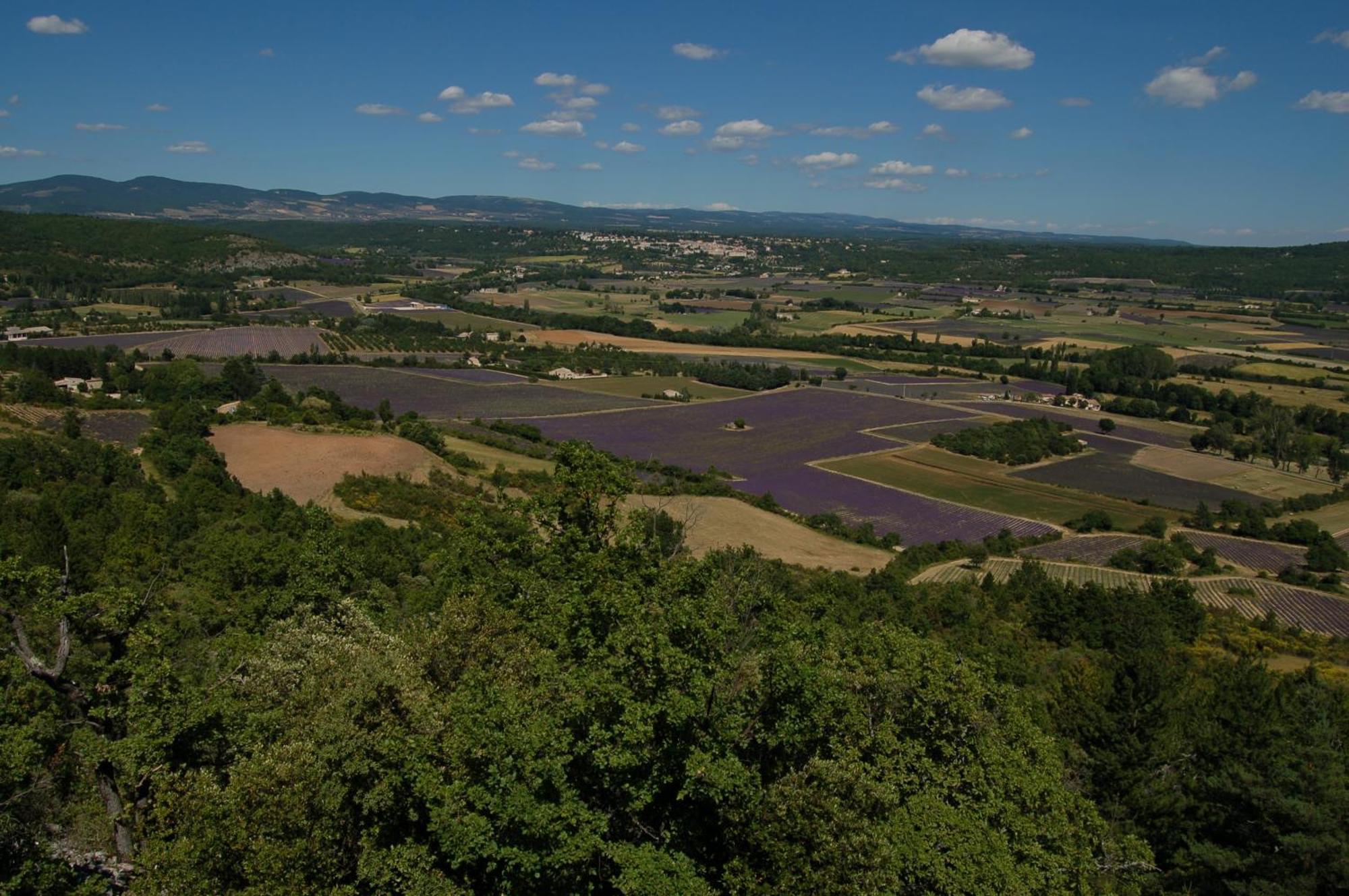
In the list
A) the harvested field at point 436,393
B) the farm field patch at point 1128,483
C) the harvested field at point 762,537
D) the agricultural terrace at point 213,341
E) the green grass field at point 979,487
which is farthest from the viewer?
the agricultural terrace at point 213,341

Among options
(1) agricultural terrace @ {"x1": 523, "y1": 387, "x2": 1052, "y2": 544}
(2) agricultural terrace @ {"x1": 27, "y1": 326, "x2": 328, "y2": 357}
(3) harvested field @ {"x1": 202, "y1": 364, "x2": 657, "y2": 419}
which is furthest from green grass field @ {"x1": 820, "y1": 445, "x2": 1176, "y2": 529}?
(2) agricultural terrace @ {"x1": 27, "y1": 326, "x2": 328, "y2": 357}

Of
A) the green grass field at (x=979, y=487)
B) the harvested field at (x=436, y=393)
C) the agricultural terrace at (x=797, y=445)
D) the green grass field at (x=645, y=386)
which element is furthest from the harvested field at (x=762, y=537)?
the green grass field at (x=645, y=386)

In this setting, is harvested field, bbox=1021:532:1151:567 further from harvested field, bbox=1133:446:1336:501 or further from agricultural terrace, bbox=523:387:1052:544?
harvested field, bbox=1133:446:1336:501

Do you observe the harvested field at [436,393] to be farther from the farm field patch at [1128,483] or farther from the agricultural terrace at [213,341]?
the farm field patch at [1128,483]

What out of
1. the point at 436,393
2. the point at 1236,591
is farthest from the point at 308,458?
the point at 1236,591

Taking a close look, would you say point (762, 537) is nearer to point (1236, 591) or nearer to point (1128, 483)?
point (1236, 591)

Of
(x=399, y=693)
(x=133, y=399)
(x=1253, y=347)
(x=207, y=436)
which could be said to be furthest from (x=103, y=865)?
(x=1253, y=347)

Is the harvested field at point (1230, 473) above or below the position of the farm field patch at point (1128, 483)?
above
